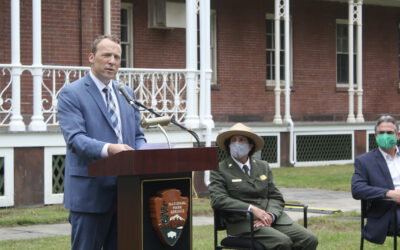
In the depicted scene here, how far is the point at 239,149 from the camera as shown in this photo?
24.3 ft

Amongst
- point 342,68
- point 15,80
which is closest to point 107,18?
point 15,80

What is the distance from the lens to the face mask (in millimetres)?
7406

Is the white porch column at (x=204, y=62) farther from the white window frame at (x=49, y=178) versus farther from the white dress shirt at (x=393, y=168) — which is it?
the white dress shirt at (x=393, y=168)

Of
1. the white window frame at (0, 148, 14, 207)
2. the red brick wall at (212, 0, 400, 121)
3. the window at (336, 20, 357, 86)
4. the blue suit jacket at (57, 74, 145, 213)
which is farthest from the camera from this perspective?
the window at (336, 20, 357, 86)

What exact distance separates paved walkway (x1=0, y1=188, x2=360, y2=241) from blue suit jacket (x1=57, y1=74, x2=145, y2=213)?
14.7 ft

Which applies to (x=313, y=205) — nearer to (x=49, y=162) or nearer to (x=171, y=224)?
(x=49, y=162)

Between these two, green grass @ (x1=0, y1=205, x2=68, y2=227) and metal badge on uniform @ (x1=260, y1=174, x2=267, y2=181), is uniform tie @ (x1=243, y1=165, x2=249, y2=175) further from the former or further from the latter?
green grass @ (x1=0, y1=205, x2=68, y2=227)

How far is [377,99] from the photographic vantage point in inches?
981

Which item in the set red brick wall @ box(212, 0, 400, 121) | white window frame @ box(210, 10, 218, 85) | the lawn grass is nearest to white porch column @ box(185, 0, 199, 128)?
the lawn grass

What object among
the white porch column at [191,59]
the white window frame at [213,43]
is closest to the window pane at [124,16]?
the white window frame at [213,43]

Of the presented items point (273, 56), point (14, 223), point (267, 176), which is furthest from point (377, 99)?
point (267, 176)

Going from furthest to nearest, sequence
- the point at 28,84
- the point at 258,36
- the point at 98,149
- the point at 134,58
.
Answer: the point at 258,36, the point at 134,58, the point at 28,84, the point at 98,149

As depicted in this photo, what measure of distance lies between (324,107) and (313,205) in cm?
1071

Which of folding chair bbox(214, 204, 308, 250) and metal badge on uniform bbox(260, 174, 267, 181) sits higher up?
metal badge on uniform bbox(260, 174, 267, 181)
